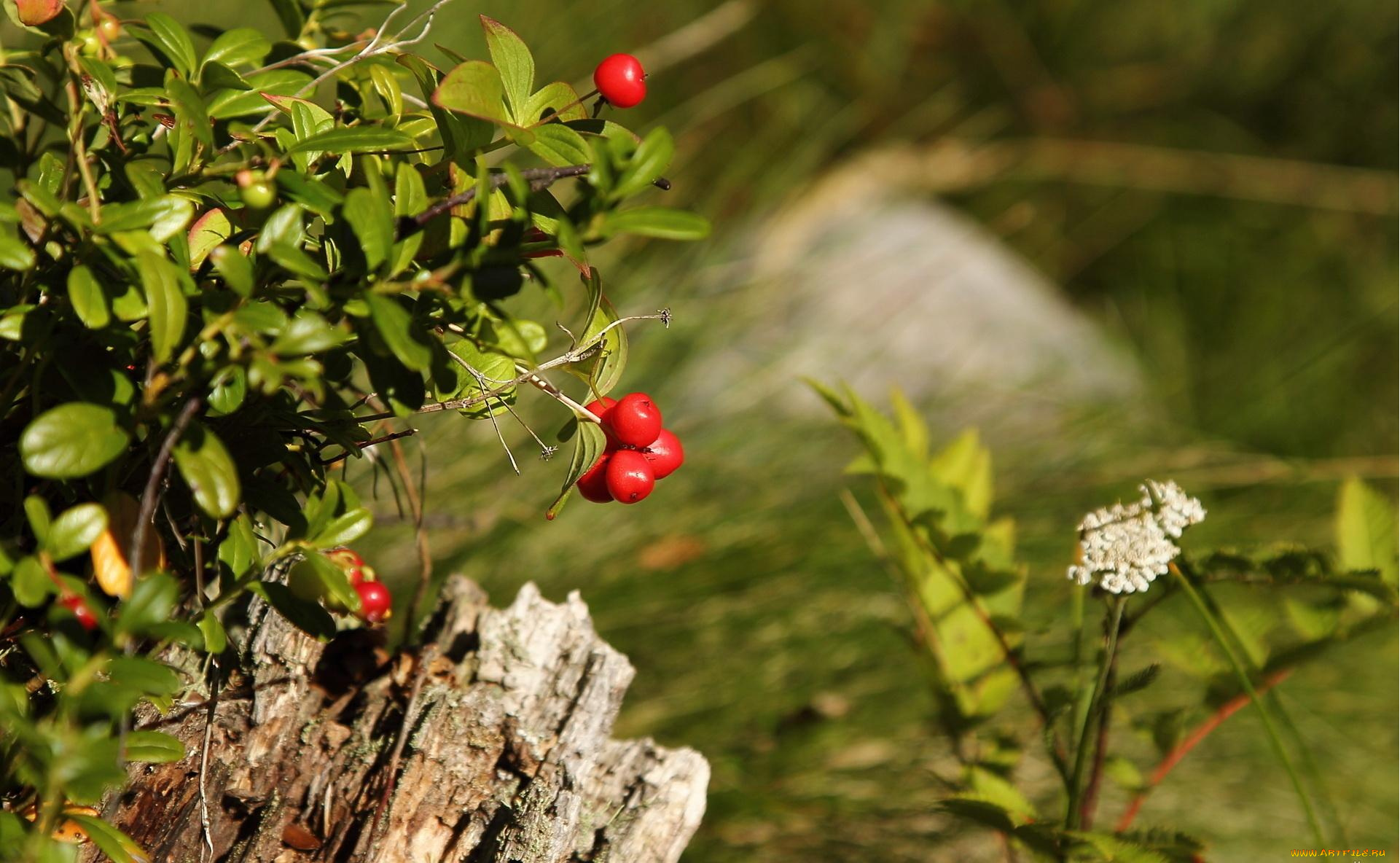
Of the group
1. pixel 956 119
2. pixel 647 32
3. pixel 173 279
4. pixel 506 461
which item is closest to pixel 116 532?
pixel 173 279

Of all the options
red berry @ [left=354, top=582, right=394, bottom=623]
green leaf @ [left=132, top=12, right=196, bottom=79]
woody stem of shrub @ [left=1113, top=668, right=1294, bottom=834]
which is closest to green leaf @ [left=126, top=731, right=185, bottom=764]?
red berry @ [left=354, top=582, right=394, bottom=623]

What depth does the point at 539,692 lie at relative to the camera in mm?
867

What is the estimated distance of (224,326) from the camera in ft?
1.86

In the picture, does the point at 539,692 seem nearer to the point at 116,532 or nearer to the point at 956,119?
the point at 116,532

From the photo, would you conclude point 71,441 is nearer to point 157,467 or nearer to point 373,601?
point 157,467

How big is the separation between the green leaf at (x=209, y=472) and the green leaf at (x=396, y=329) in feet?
0.36

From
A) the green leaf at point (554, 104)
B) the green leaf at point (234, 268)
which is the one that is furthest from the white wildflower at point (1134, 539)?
the green leaf at point (234, 268)

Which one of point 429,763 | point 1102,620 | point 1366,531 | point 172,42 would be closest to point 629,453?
point 429,763

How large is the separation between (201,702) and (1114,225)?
10.5 feet

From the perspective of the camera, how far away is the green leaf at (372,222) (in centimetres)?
57

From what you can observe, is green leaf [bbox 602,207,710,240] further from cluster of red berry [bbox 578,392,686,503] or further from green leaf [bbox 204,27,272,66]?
green leaf [bbox 204,27,272,66]

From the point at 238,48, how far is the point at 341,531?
370mm

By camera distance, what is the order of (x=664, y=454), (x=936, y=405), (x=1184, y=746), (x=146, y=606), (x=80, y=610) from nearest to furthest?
(x=146, y=606), (x=80, y=610), (x=664, y=454), (x=1184, y=746), (x=936, y=405)

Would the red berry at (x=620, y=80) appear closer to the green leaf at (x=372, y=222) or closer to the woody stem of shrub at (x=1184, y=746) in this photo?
the green leaf at (x=372, y=222)
